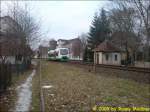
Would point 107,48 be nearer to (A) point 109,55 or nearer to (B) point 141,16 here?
(A) point 109,55

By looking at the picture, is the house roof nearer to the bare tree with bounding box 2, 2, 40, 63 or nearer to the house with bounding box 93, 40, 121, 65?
the house with bounding box 93, 40, 121, 65

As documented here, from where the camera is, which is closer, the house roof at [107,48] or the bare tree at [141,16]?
the bare tree at [141,16]

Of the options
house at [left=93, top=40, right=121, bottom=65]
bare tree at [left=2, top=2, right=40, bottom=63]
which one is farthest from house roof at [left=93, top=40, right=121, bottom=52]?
bare tree at [left=2, top=2, right=40, bottom=63]

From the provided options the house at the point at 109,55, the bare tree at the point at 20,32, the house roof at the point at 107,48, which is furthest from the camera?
the house at the point at 109,55

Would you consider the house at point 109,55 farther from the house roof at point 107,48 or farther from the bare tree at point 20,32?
the bare tree at point 20,32

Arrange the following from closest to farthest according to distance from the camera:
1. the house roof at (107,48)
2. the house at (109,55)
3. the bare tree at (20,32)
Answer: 1. the bare tree at (20,32)
2. the house roof at (107,48)
3. the house at (109,55)

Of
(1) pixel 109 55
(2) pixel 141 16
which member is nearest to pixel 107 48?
(1) pixel 109 55

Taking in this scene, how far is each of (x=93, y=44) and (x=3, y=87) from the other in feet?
160

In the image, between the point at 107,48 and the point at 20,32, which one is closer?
the point at 20,32

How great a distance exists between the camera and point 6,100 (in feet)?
37.4

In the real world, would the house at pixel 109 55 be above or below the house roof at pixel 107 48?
below

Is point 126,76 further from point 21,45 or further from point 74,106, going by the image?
point 21,45

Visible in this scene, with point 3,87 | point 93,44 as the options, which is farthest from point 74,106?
point 93,44

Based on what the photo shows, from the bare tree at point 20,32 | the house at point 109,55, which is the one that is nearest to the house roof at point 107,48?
the house at point 109,55
